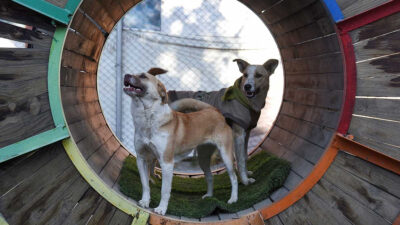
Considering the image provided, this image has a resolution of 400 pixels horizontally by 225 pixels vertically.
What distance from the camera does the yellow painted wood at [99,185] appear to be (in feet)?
6.81

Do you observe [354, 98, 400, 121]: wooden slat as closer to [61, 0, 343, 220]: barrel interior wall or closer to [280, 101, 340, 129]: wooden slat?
[280, 101, 340, 129]: wooden slat

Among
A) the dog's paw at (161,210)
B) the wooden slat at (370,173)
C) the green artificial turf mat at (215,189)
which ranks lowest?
the green artificial turf mat at (215,189)

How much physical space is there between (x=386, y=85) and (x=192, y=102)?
1.90 m

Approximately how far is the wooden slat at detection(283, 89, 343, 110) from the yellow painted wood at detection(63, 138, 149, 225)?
1.99 meters

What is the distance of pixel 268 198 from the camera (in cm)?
293

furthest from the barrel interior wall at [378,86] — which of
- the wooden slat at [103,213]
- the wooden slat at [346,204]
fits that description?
the wooden slat at [103,213]

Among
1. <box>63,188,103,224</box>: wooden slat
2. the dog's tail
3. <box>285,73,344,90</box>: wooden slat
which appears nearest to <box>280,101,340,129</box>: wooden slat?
<box>285,73,344,90</box>: wooden slat

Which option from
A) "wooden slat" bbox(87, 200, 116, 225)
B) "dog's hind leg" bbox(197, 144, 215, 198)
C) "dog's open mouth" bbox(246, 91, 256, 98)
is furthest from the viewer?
"dog's open mouth" bbox(246, 91, 256, 98)

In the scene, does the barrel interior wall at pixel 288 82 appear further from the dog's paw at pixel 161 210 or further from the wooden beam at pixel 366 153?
the wooden beam at pixel 366 153

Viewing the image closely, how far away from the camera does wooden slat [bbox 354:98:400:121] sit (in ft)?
6.52

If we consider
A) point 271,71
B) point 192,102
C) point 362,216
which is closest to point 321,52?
point 271,71

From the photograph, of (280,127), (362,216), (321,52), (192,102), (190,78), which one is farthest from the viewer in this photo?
(190,78)

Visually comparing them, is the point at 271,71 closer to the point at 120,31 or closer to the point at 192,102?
the point at 192,102

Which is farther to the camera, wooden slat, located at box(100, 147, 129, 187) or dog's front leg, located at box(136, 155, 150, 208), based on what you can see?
A: wooden slat, located at box(100, 147, 129, 187)
